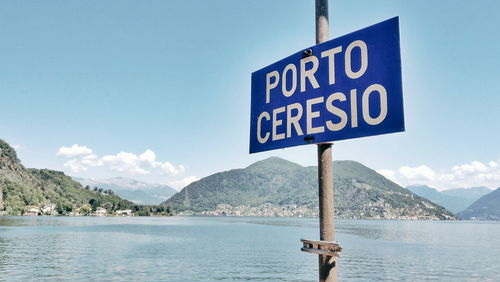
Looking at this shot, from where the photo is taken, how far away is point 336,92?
404 centimetres

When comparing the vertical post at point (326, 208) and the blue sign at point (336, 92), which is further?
the vertical post at point (326, 208)

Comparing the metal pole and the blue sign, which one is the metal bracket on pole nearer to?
the metal pole

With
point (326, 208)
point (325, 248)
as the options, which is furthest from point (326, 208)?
point (325, 248)

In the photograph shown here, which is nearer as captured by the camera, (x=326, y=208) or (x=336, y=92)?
(x=326, y=208)

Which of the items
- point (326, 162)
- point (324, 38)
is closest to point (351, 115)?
point (326, 162)

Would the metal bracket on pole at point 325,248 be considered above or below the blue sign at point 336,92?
below

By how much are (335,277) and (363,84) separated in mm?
2097

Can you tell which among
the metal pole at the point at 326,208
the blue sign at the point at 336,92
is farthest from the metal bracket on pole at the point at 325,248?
the blue sign at the point at 336,92

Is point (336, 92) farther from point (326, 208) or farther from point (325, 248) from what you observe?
point (325, 248)

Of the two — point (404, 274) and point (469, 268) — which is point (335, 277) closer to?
point (404, 274)

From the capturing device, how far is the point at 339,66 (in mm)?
4109

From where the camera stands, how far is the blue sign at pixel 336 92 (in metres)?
3.67

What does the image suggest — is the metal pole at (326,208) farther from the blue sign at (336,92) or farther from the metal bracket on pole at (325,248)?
the blue sign at (336,92)

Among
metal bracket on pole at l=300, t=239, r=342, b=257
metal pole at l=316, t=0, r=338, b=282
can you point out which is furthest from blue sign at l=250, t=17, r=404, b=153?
metal bracket on pole at l=300, t=239, r=342, b=257
